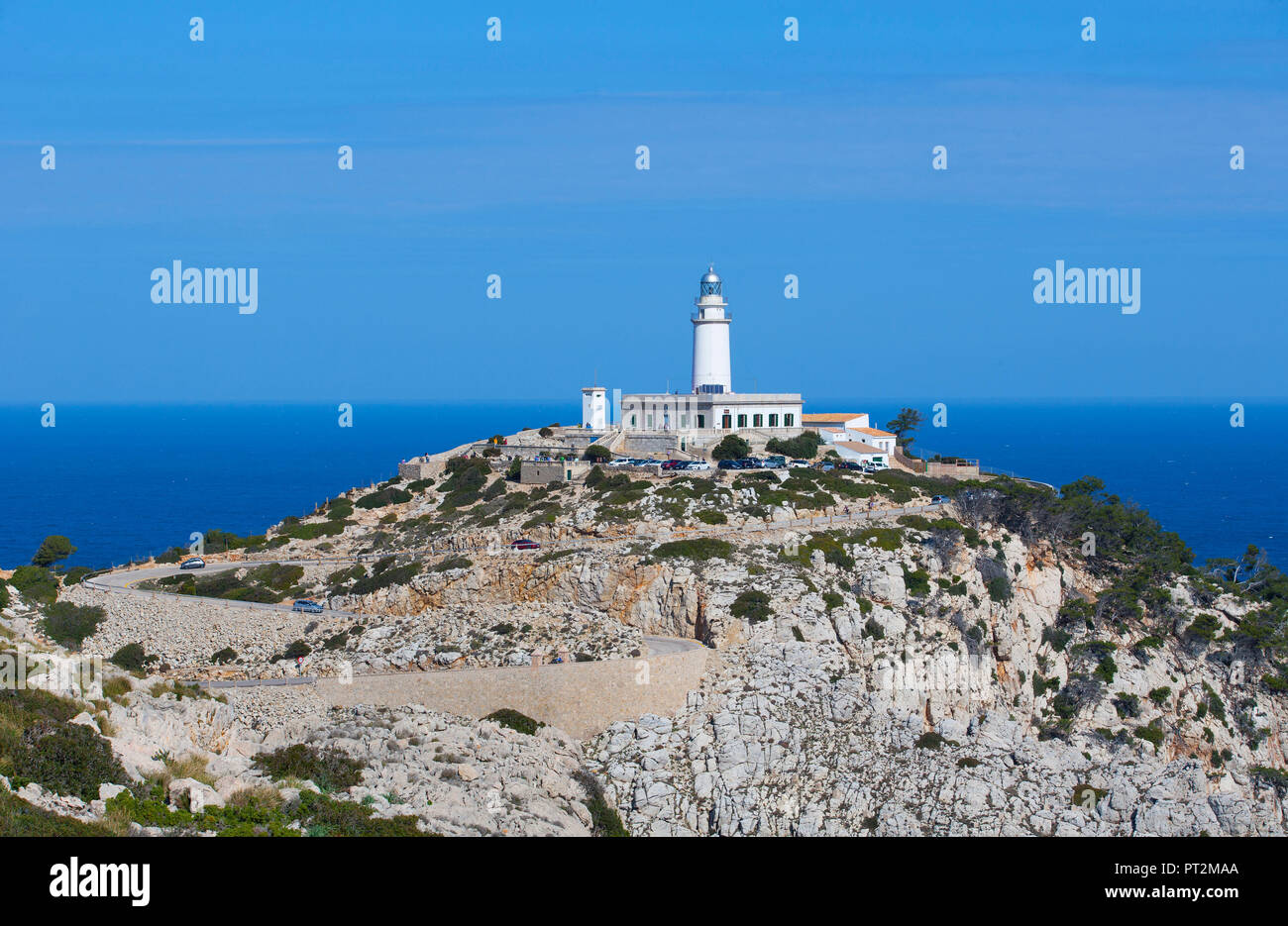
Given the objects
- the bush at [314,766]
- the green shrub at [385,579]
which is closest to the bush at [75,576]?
the green shrub at [385,579]

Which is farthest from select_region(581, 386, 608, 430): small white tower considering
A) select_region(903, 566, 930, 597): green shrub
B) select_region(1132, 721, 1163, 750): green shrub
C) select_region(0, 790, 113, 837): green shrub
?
select_region(0, 790, 113, 837): green shrub

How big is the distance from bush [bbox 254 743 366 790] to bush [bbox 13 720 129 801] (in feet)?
14.2

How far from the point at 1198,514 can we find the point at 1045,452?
6899 centimetres

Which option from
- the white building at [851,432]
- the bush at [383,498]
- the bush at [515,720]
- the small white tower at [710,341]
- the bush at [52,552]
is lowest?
the bush at [515,720]

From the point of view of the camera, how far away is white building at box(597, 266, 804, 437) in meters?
62.5

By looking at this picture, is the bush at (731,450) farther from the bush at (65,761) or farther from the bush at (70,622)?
the bush at (65,761)

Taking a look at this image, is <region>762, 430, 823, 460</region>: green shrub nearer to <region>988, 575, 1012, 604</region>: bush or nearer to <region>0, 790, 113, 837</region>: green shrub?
<region>988, 575, 1012, 604</region>: bush

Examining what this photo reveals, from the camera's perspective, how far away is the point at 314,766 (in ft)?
82.4

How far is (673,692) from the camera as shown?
34938 mm

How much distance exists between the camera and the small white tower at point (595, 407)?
65375 millimetres

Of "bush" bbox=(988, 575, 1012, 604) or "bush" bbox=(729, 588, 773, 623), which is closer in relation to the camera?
"bush" bbox=(729, 588, 773, 623)

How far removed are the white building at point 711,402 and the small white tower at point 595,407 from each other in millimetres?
264
